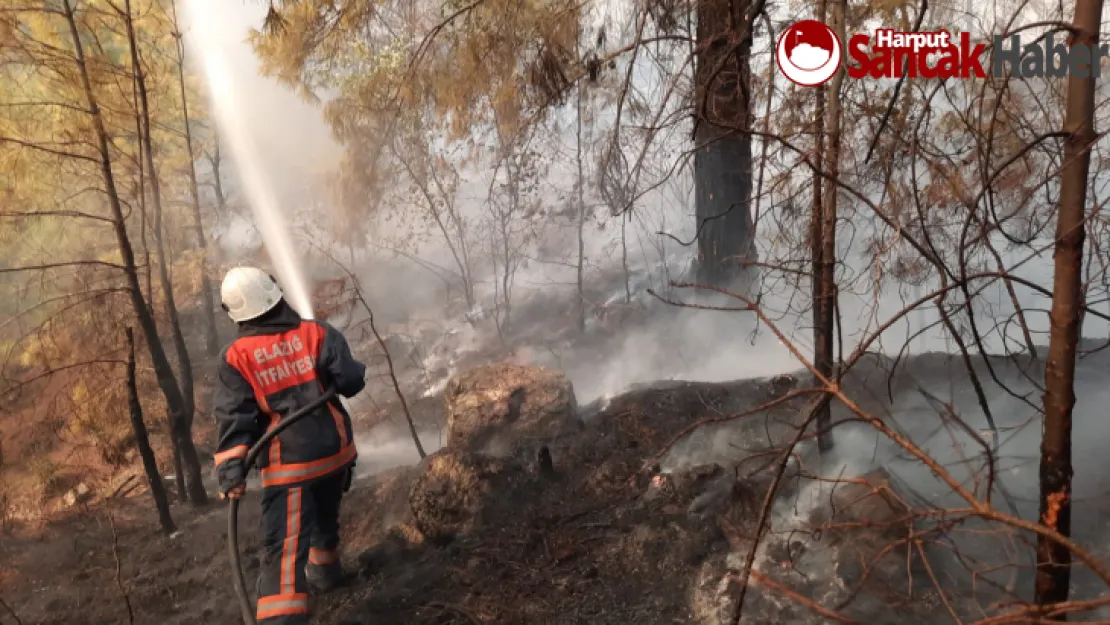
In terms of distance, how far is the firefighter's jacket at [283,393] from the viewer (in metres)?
3.48

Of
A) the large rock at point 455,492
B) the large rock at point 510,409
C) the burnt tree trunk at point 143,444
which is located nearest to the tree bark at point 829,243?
the large rock at point 455,492

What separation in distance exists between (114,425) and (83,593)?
1601 mm

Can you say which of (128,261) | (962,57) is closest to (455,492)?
(128,261)

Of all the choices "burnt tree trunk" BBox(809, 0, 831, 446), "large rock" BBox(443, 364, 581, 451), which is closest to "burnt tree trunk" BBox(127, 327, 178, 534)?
"large rock" BBox(443, 364, 581, 451)

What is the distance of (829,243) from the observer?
3.55m

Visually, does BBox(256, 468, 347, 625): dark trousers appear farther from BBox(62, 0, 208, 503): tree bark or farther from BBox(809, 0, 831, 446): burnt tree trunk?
BBox(809, 0, 831, 446): burnt tree trunk

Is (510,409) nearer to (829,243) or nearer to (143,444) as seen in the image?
(143,444)

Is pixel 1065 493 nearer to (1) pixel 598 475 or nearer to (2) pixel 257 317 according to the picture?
(1) pixel 598 475

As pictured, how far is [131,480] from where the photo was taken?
29.0ft

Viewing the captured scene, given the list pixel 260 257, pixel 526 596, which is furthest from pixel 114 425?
pixel 260 257

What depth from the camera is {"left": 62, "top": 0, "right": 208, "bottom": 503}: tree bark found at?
4.94m

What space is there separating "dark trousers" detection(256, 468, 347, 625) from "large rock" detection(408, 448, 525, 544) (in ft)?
2.15

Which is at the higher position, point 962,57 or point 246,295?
point 962,57

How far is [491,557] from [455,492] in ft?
2.16
